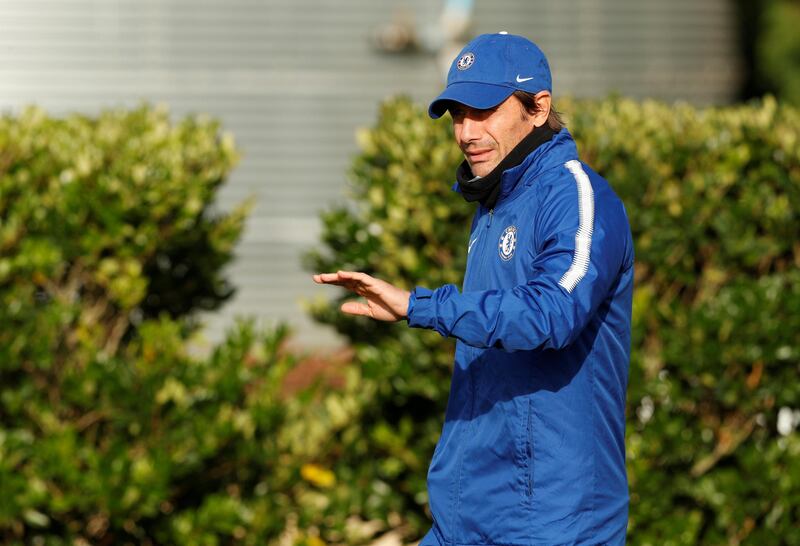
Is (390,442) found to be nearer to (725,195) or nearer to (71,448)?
(71,448)

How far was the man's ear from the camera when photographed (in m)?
3.45

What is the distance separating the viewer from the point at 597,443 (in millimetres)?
3346

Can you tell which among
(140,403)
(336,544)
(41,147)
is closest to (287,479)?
(336,544)

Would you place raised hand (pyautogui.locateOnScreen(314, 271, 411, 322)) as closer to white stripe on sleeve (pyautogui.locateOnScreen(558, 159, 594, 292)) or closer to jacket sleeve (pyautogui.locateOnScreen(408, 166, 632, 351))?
jacket sleeve (pyautogui.locateOnScreen(408, 166, 632, 351))

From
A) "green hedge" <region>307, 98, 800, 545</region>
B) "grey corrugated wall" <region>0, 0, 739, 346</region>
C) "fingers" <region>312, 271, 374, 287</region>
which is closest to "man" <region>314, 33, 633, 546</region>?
"fingers" <region>312, 271, 374, 287</region>

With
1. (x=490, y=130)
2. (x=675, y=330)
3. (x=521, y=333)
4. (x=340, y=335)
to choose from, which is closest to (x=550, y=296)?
(x=521, y=333)

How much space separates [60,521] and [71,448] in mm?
391

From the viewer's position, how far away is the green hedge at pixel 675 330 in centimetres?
580

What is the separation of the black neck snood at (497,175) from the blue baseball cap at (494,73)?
0.12 metres

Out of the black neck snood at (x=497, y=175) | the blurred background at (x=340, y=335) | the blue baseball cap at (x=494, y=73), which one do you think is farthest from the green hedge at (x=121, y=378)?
the blue baseball cap at (x=494, y=73)

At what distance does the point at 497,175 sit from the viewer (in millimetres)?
3430

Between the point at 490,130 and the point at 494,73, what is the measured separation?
15 cm

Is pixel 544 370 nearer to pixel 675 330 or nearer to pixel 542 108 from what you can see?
pixel 542 108

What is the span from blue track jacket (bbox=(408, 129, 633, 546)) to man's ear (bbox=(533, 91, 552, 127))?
0.06 metres
